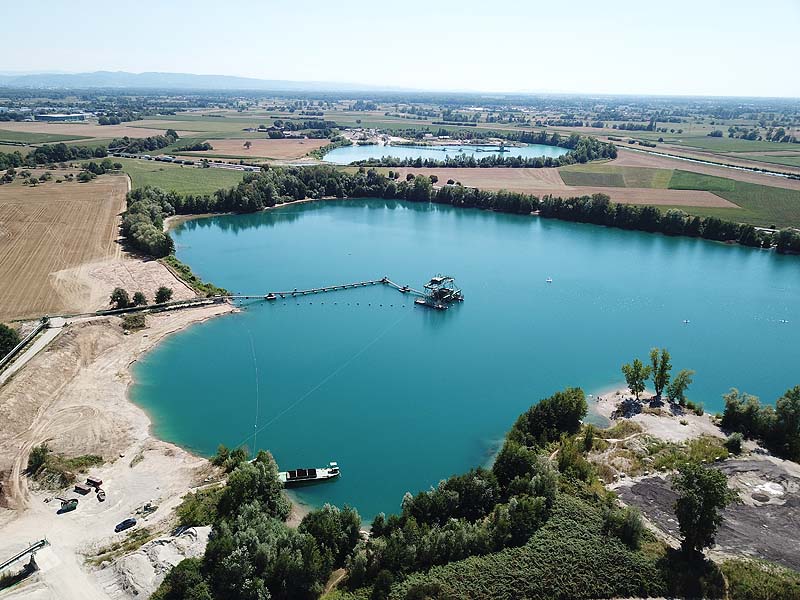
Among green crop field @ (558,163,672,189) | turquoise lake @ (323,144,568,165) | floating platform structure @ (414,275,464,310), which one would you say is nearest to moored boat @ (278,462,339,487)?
floating platform structure @ (414,275,464,310)

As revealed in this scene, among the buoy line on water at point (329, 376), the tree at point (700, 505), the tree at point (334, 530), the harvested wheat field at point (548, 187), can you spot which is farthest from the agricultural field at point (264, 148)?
the tree at point (700, 505)

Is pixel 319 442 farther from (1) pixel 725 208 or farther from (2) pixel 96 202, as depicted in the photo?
(1) pixel 725 208

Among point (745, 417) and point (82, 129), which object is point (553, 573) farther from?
point (82, 129)

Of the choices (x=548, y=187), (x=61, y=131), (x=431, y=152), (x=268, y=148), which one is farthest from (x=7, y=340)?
→ (x=61, y=131)

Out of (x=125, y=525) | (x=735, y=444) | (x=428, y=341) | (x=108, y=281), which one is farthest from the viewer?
(x=108, y=281)

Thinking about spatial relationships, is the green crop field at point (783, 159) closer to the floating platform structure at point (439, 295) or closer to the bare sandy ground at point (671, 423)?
the floating platform structure at point (439, 295)
